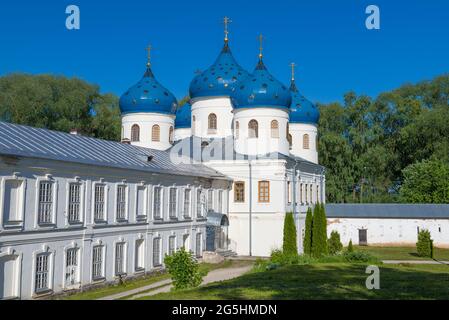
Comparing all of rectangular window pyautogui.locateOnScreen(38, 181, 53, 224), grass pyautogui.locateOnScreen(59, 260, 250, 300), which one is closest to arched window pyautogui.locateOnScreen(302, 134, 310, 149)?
grass pyautogui.locateOnScreen(59, 260, 250, 300)

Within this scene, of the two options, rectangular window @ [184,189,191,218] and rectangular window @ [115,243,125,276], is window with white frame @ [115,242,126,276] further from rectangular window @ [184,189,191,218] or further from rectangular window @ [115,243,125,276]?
rectangular window @ [184,189,191,218]

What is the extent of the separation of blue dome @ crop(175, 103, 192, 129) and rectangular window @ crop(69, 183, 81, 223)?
21.7 m

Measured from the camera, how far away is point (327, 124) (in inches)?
2060

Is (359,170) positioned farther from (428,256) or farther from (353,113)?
(428,256)

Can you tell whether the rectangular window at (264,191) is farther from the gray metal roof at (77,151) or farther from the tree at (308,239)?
the gray metal roof at (77,151)

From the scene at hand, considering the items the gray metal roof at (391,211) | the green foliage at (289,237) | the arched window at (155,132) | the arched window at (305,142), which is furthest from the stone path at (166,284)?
the arched window at (305,142)

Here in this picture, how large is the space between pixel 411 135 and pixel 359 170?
18.2 feet

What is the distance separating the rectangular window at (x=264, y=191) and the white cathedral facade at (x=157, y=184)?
0.19ft

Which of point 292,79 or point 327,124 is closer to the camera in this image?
point 292,79

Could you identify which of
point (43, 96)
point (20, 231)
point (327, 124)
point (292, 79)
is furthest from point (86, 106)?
point (20, 231)

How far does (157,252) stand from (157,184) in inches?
119

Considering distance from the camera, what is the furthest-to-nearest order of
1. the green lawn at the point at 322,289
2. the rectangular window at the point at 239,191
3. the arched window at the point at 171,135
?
the arched window at the point at 171,135 < the rectangular window at the point at 239,191 < the green lawn at the point at 322,289

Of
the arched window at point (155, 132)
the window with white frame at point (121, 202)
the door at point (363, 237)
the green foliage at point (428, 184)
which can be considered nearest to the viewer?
the window with white frame at point (121, 202)

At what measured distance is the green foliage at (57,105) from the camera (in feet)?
144
